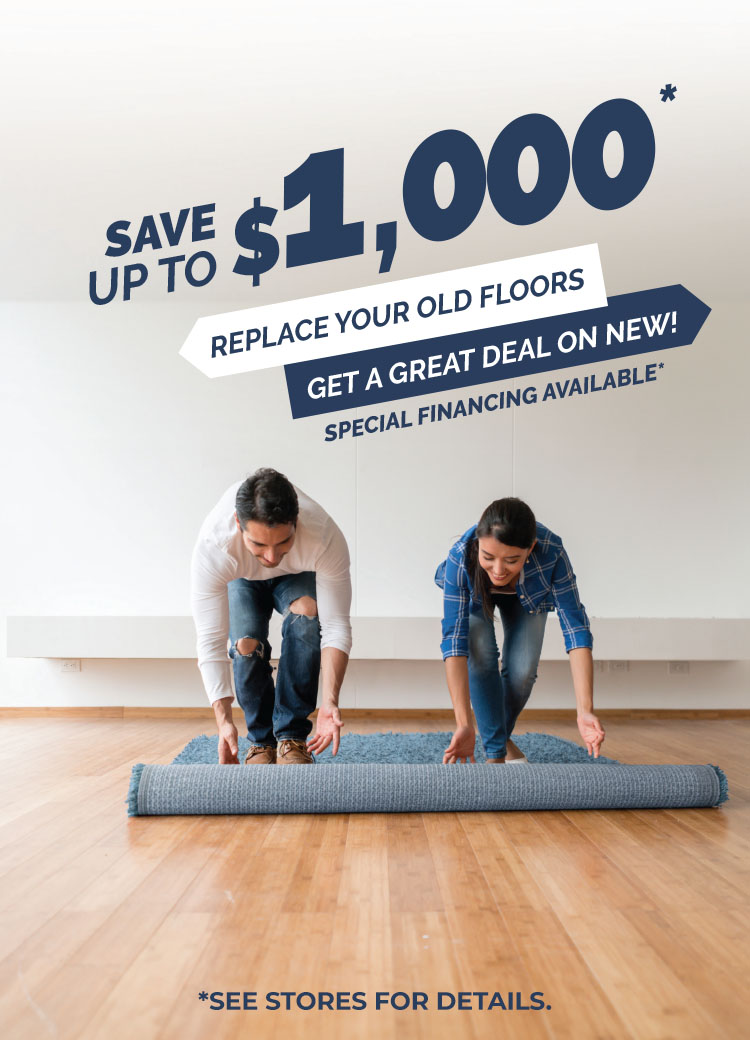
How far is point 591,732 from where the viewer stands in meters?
2.40

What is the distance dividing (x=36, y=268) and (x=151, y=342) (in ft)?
2.55

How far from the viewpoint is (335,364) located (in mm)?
5539

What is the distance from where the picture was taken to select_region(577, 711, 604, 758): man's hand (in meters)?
2.38

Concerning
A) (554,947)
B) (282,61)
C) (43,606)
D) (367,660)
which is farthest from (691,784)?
(43,606)

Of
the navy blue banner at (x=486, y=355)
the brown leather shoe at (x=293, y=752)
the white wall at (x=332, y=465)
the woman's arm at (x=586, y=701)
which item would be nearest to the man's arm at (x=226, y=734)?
the brown leather shoe at (x=293, y=752)

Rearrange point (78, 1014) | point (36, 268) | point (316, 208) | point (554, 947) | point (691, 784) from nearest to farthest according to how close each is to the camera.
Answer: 1. point (78, 1014)
2. point (554, 947)
3. point (691, 784)
4. point (316, 208)
5. point (36, 268)

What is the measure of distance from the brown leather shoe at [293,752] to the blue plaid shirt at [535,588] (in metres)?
0.55

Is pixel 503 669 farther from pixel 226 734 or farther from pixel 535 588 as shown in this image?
pixel 226 734

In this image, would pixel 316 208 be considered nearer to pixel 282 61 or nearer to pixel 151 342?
pixel 282 61

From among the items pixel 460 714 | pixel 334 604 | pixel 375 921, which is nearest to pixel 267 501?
pixel 334 604

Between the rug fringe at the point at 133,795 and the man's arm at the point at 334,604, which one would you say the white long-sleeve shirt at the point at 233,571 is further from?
the rug fringe at the point at 133,795

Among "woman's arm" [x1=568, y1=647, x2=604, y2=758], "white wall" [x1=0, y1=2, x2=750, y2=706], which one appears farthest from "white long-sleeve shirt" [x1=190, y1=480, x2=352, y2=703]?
"white wall" [x1=0, y1=2, x2=750, y2=706]

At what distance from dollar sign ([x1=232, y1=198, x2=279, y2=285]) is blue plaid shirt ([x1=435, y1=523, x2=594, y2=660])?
7.91ft

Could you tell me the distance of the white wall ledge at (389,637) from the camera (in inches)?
199
